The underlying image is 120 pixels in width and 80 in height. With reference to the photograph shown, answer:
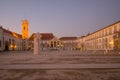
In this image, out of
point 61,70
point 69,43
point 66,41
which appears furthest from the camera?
point 66,41

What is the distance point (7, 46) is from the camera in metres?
72.4

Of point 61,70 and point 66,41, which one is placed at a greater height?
point 66,41

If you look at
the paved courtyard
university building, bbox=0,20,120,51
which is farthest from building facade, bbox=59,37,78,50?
the paved courtyard

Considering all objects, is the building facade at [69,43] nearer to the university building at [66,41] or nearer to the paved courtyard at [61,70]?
the university building at [66,41]

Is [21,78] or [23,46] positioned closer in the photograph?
[21,78]

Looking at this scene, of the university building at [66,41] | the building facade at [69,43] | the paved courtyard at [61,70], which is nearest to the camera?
the paved courtyard at [61,70]

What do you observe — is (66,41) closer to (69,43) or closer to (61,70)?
(69,43)

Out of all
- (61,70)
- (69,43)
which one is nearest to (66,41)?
(69,43)

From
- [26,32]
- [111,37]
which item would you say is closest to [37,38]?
[111,37]

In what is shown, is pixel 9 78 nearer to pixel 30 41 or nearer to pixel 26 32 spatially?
pixel 26 32

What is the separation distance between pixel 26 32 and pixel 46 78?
95.4m

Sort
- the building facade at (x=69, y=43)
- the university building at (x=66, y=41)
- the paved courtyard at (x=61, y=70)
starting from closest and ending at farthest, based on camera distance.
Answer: the paved courtyard at (x=61, y=70), the university building at (x=66, y=41), the building facade at (x=69, y=43)

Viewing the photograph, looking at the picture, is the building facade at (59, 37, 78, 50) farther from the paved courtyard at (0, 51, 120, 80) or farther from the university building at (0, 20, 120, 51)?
the paved courtyard at (0, 51, 120, 80)

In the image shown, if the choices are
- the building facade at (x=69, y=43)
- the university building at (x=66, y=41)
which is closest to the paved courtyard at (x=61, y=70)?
the university building at (x=66, y=41)
